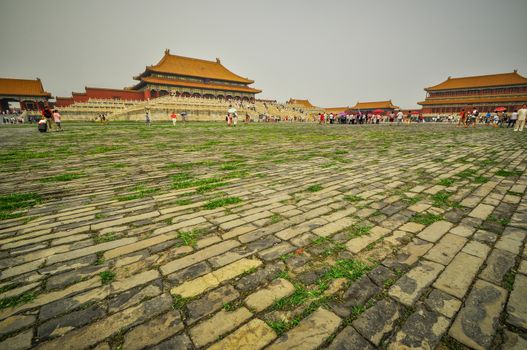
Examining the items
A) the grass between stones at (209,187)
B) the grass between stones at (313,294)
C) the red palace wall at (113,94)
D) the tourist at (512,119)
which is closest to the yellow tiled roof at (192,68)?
the red palace wall at (113,94)

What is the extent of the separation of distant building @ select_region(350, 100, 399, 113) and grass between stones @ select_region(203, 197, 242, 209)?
75626mm

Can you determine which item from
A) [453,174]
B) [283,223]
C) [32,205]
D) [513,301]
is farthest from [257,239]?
[453,174]

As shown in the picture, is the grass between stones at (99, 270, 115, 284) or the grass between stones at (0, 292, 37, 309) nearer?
the grass between stones at (0, 292, 37, 309)

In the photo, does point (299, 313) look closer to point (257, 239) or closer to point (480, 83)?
point (257, 239)

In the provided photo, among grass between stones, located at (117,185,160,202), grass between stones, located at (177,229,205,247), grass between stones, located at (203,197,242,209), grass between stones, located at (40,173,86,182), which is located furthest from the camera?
grass between stones, located at (40,173,86,182)

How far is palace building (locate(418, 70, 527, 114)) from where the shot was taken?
4644 centimetres

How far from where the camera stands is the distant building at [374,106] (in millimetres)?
68875

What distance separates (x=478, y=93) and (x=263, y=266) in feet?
219

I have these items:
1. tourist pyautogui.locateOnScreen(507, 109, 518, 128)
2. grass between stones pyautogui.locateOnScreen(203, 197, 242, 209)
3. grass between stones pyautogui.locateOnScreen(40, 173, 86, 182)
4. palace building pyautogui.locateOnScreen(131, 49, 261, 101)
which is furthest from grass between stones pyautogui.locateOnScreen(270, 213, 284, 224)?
palace building pyautogui.locateOnScreen(131, 49, 261, 101)

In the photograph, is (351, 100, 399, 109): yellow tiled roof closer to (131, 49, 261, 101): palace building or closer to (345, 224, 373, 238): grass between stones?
(131, 49, 261, 101): palace building

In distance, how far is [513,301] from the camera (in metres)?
1.70

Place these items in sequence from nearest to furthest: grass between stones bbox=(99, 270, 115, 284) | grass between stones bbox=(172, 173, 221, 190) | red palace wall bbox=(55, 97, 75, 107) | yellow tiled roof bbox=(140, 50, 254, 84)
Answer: grass between stones bbox=(99, 270, 115, 284)
grass between stones bbox=(172, 173, 221, 190)
red palace wall bbox=(55, 97, 75, 107)
yellow tiled roof bbox=(140, 50, 254, 84)

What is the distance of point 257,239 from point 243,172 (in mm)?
2880

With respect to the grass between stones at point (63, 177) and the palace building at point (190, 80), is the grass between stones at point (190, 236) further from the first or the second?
the palace building at point (190, 80)
